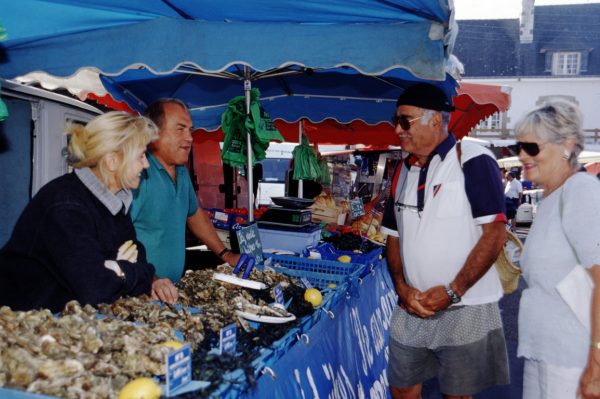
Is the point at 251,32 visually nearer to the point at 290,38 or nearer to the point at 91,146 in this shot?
the point at 290,38

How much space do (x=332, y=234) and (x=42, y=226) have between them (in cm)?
380

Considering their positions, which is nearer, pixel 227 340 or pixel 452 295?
pixel 227 340

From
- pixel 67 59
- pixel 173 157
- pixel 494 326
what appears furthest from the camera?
pixel 173 157

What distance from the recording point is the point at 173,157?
10.7 feet

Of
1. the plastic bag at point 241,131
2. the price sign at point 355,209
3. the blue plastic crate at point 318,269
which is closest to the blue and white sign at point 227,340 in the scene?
the blue plastic crate at point 318,269

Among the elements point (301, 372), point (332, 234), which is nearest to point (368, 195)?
point (332, 234)

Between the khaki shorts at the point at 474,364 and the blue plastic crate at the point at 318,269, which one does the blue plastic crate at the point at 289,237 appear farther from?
the khaki shorts at the point at 474,364

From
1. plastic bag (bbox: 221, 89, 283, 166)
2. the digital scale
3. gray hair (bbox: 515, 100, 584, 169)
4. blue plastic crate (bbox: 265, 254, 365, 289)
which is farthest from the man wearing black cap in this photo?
the digital scale

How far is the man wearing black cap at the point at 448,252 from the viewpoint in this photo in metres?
2.69

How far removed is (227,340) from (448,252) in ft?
4.68

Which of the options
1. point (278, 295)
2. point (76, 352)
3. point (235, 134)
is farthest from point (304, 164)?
point (76, 352)

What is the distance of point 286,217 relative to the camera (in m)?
4.72

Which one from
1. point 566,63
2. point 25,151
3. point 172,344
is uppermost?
point 566,63

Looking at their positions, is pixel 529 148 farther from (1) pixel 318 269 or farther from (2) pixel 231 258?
(2) pixel 231 258
